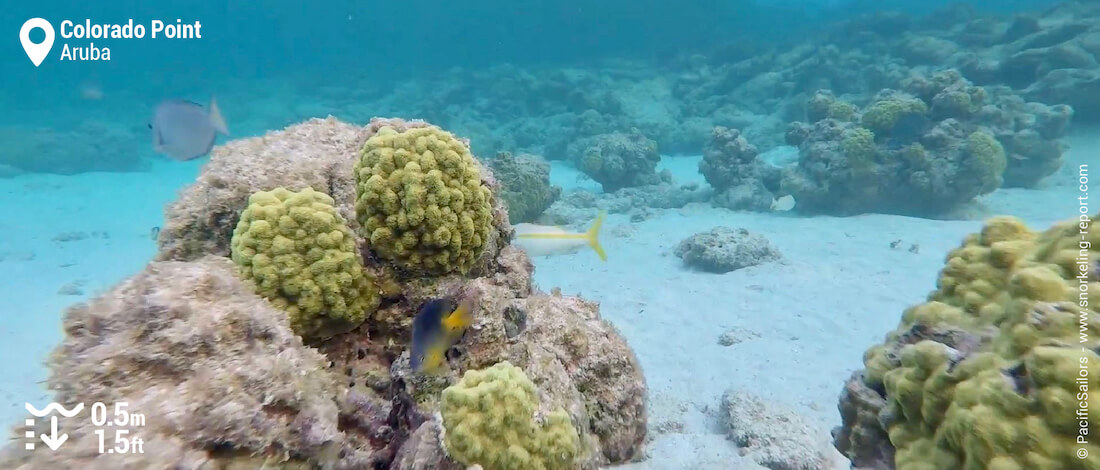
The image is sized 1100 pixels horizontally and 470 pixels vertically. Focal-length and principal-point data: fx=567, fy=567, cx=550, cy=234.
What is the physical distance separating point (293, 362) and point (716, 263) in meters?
8.03

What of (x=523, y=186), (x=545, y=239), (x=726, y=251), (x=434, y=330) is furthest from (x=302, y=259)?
(x=523, y=186)

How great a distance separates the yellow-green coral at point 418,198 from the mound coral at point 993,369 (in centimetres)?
202

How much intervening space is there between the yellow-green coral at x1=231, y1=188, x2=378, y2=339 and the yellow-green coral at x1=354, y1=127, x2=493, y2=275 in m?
0.17

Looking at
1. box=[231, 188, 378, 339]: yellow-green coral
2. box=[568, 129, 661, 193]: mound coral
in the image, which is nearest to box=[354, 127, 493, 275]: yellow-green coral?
box=[231, 188, 378, 339]: yellow-green coral

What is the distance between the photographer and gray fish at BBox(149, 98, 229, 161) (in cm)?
470

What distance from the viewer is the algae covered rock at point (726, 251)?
9.14 metres

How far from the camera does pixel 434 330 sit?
2.17 metres

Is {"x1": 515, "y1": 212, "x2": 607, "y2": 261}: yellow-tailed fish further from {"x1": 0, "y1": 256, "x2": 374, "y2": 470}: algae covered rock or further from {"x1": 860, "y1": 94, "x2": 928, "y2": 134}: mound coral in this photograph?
{"x1": 860, "y1": 94, "x2": 928, "y2": 134}: mound coral

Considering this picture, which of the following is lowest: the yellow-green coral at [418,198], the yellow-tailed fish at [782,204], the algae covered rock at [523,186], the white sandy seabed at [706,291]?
the white sandy seabed at [706,291]

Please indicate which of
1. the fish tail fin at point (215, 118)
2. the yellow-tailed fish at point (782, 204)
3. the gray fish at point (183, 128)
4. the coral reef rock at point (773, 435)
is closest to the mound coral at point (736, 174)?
the yellow-tailed fish at point (782, 204)

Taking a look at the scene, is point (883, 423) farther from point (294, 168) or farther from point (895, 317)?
point (895, 317)

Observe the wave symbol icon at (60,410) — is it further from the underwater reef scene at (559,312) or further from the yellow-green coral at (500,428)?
the yellow-green coral at (500,428)

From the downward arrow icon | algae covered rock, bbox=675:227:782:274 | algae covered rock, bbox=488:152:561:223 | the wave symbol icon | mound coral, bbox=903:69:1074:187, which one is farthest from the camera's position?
mound coral, bbox=903:69:1074:187

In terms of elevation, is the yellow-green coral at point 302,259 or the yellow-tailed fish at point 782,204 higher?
the yellow-tailed fish at point 782,204
